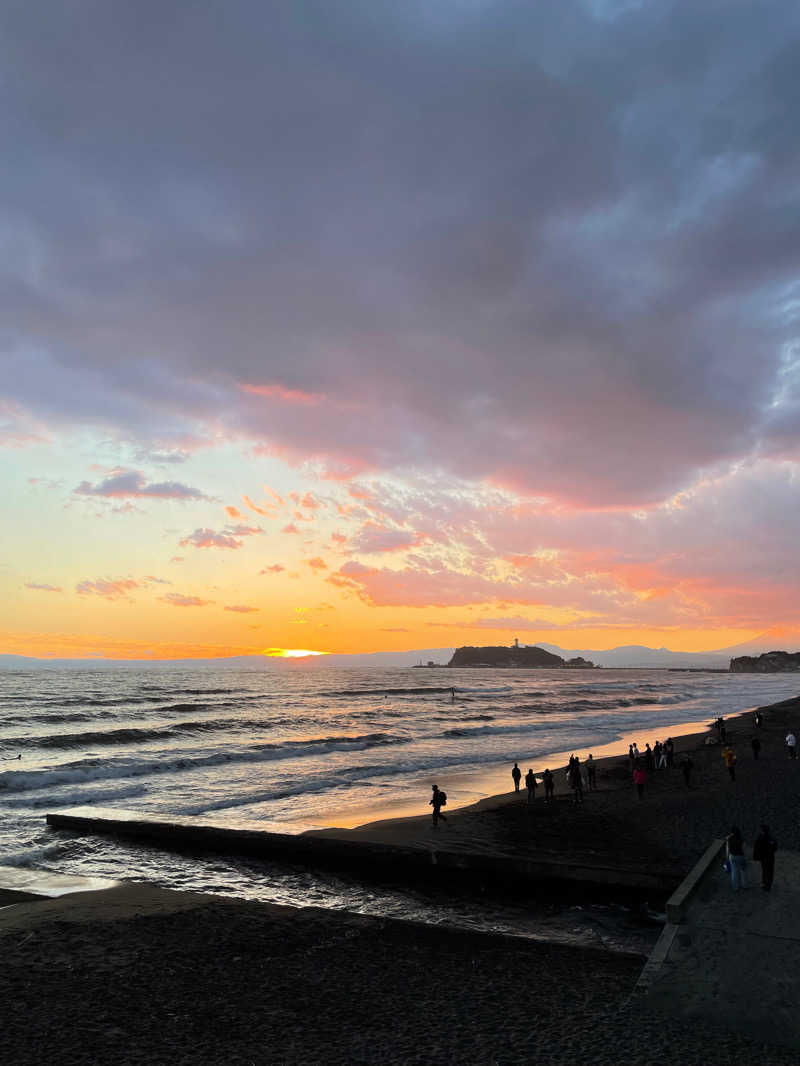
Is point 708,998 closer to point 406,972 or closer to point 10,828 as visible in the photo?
point 406,972

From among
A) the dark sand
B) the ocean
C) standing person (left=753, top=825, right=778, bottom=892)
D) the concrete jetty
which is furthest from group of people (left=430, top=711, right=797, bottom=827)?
standing person (left=753, top=825, right=778, bottom=892)

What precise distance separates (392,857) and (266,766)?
77.1 feet

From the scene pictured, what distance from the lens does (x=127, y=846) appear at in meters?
20.6

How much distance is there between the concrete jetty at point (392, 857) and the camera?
15242mm

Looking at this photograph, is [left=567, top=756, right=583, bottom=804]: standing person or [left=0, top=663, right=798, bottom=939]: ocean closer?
[left=0, top=663, right=798, bottom=939]: ocean

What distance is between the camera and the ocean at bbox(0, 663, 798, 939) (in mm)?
17750

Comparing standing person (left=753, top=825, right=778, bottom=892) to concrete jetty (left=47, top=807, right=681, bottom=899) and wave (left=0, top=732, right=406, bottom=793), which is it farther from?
wave (left=0, top=732, right=406, bottom=793)

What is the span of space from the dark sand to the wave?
20712 millimetres

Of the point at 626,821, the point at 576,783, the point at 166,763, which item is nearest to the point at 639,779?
the point at 576,783

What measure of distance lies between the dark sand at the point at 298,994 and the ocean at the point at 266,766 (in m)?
2.22

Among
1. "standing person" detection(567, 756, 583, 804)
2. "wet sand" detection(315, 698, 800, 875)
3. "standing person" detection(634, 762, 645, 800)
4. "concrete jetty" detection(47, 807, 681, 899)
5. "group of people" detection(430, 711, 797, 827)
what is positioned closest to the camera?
"concrete jetty" detection(47, 807, 681, 899)

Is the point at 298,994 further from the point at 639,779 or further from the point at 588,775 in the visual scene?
the point at 588,775

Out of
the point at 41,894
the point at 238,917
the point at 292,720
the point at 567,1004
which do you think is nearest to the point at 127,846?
the point at 41,894

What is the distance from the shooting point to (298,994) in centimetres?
1038
